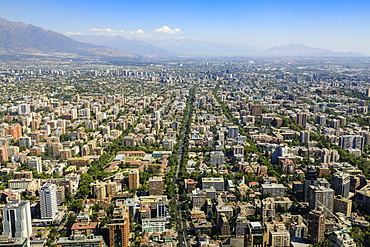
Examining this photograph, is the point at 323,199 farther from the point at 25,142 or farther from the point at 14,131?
the point at 14,131

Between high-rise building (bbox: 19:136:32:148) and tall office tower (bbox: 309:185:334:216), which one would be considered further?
high-rise building (bbox: 19:136:32:148)

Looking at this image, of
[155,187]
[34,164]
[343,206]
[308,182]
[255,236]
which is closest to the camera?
[255,236]

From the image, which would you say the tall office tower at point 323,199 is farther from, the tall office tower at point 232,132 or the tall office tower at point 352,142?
the tall office tower at point 232,132

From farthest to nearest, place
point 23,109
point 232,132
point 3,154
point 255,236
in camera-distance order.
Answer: point 23,109 → point 232,132 → point 3,154 → point 255,236

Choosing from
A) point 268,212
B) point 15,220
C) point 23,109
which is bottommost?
point 268,212

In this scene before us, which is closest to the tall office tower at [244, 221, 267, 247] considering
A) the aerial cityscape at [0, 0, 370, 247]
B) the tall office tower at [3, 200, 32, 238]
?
the aerial cityscape at [0, 0, 370, 247]

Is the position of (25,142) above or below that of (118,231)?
above

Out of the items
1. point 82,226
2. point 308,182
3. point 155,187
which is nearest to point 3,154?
point 155,187

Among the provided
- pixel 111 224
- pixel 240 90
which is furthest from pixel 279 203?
pixel 240 90

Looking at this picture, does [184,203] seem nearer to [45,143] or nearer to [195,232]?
[195,232]

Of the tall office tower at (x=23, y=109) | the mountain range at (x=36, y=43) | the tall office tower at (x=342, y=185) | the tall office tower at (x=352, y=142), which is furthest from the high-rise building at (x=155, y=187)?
the mountain range at (x=36, y=43)

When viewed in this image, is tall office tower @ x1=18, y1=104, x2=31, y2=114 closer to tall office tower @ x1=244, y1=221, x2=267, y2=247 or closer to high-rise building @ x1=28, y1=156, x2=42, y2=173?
high-rise building @ x1=28, y1=156, x2=42, y2=173

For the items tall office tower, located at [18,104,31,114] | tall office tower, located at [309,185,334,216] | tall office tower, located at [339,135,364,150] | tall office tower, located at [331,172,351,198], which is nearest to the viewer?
tall office tower, located at [309,185,334,216]
